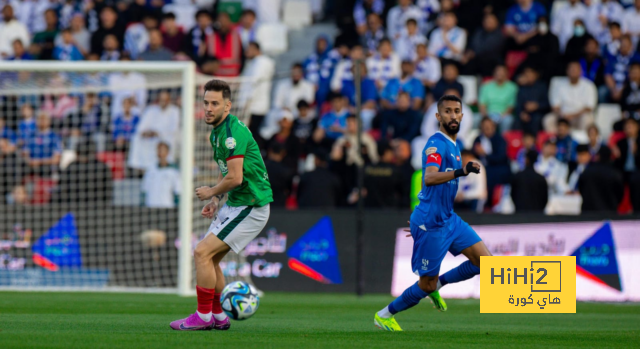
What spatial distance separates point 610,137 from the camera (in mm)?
16891

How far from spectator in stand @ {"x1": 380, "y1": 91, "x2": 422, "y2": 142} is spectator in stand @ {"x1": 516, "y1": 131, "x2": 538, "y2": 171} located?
1.97 meters

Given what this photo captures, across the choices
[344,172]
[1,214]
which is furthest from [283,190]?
[1,214]

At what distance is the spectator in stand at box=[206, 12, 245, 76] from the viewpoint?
18.8 metres

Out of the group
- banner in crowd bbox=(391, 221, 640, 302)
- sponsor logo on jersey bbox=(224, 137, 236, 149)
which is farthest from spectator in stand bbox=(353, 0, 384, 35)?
sponsor logo on jersey bbox=(224, 137, 236, 149)

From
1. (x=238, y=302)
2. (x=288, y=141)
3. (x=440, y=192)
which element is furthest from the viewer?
(x=288, y=141)

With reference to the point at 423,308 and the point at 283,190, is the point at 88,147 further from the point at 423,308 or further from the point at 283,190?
the point at 423,308

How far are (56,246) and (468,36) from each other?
9.79 m

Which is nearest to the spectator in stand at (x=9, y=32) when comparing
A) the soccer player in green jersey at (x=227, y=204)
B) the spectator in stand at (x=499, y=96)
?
the spectator in stand at (x=499, y=96)

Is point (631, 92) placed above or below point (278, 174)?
above

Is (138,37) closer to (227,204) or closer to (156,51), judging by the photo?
(156,51)

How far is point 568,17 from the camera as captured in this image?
61.8ft

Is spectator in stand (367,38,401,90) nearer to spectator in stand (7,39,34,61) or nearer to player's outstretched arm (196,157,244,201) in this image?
spectator in stand (7,39,34,61)

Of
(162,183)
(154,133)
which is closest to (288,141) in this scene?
(154,133)

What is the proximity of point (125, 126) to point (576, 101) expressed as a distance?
28.1ft
